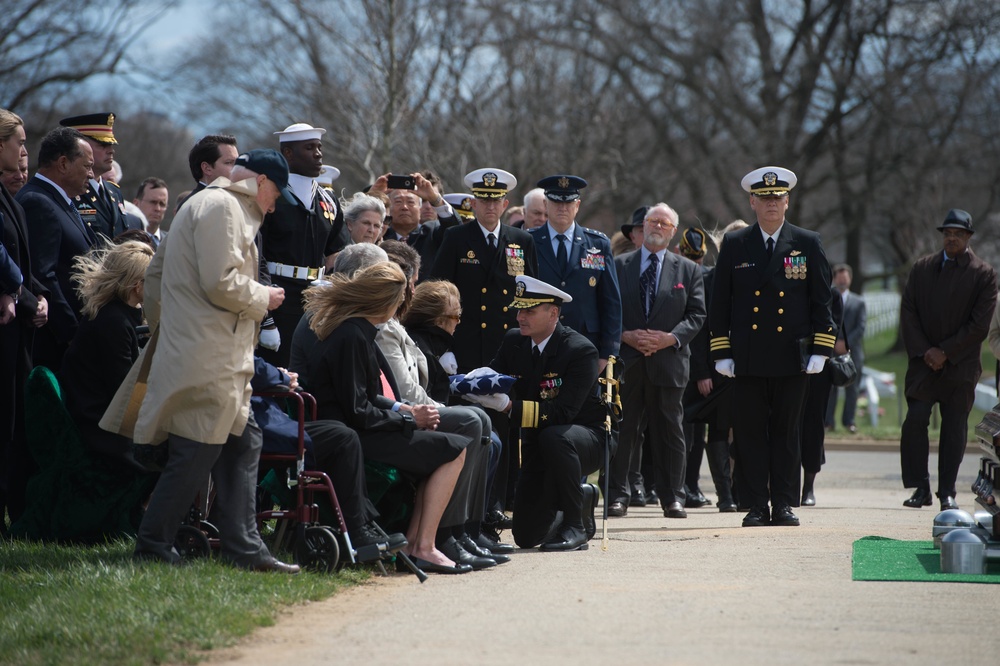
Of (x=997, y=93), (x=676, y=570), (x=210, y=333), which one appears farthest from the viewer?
(x=997, y=93)

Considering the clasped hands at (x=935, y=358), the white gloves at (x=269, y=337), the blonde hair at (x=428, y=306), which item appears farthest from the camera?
the clasped hands at (x=935, y=358)

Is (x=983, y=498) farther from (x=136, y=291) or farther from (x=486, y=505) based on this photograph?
(x=136, y=291)

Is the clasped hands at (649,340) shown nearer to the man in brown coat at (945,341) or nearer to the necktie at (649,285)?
the necktie at (649,285)

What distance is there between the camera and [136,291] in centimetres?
756

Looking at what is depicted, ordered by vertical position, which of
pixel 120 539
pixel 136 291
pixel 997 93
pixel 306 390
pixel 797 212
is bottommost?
pixel 120 539

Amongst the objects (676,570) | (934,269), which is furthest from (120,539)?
(934,269)

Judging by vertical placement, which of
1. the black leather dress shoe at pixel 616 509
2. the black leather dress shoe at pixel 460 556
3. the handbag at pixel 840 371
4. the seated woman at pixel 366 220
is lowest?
the black leather dress shoe at pixel 616 509

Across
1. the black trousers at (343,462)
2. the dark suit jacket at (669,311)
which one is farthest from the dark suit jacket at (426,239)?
the black trousers at (343,462)

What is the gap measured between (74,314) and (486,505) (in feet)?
8.89

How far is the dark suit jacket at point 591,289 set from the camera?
989cm

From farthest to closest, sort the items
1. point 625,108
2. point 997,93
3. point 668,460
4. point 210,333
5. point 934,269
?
point 997,93, point 625,108, point 934,269, point 668,460, point 210,333

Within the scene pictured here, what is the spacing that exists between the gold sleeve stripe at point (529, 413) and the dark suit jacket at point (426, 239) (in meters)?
2.22

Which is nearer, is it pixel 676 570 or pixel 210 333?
pixel 210 333

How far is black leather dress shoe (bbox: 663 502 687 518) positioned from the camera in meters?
10.2
